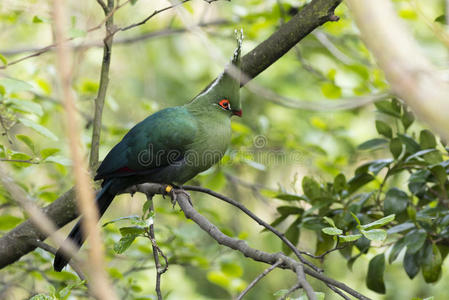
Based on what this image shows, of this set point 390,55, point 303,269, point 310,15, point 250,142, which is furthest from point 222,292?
point 390,55

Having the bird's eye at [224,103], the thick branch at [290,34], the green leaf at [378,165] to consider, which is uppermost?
the thick branch at [290,34]

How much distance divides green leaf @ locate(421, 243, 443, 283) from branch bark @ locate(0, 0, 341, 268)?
47.2 inches

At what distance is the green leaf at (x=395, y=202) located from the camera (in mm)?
2447

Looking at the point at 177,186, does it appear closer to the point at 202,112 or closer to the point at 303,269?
the point at 202,112

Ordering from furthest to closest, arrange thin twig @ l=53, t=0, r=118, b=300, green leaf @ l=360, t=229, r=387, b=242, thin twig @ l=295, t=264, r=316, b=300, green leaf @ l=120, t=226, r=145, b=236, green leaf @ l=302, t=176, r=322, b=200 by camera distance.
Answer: green leaf @ l=302, t=176, r=322, b=200 < green leaf @ l=120, t=226, r=145, b=236 < green leaf @ l=360, t=229, r=387, b=242 < thin twig @ l=295, t=264, r=316, b=300 < thin twig @ l=53, t=0, r=118, b=300

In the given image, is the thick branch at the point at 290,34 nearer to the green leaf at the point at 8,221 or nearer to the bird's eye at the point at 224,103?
the bird's eye at the point at 224,103

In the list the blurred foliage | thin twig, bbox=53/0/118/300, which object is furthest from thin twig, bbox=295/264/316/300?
thin twig, bbox=53/0/118/300

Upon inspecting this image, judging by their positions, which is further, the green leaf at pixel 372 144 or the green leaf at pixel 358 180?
the green leaf at pixel 372 144

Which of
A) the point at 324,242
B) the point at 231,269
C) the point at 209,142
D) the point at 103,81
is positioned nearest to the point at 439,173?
the point at 324,242

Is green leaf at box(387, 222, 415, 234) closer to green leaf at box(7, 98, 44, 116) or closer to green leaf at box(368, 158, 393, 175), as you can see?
green leaf at box(368, 158, 393, 175)

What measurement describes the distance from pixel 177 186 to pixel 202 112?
1.61 feet

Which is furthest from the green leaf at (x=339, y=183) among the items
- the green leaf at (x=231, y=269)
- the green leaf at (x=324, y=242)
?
the green leaf at (x=231, y=269)

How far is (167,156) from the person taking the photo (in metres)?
2.95

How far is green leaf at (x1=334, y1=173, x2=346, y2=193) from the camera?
8.61 feet
